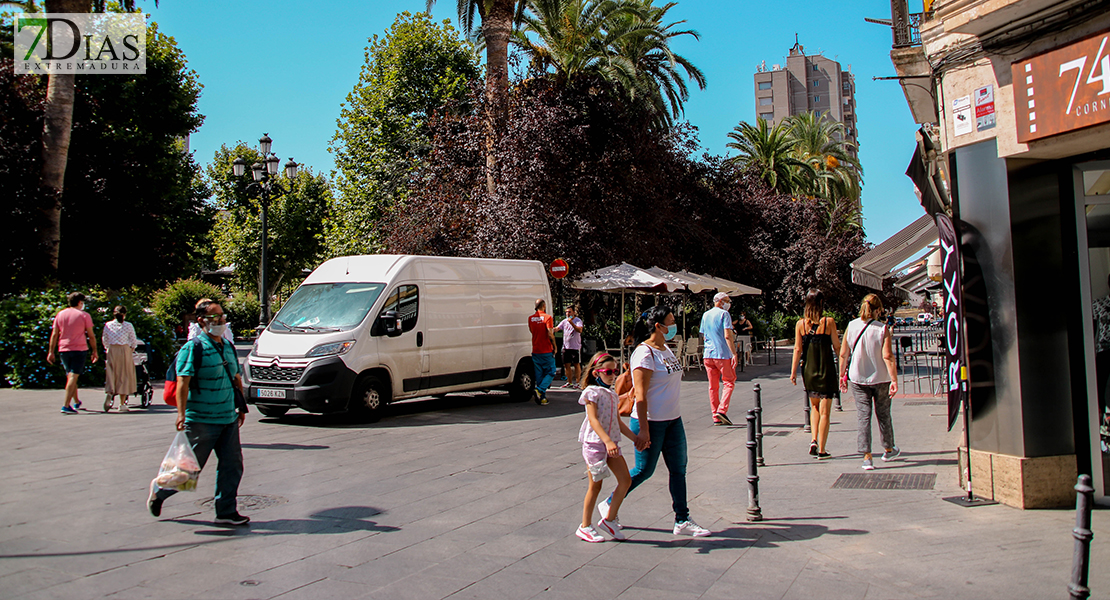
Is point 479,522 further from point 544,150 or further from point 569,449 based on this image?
point 544,150

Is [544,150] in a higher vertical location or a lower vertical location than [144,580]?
higher

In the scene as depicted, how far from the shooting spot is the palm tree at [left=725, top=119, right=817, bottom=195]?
140 ft

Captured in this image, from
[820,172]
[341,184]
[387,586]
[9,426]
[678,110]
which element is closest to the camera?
[387,586]

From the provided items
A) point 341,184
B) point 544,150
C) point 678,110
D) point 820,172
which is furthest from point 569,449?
point 820,172

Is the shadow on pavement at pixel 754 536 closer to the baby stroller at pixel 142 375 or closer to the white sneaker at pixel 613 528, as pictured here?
the white sneaker at pixel 613 528

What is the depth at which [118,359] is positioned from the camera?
12.9 metres

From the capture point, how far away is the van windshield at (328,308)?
11.6m

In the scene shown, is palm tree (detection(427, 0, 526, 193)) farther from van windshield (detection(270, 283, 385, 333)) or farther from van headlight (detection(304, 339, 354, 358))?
van headlight (detection(304, 339, 354, 358))

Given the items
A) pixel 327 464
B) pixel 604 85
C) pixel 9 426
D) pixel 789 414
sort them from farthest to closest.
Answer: pixel 604 85, pixel 789 414, pixel 9 426, pixel 327 464

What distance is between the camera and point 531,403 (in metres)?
14.4

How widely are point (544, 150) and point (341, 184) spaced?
1674 centimetres

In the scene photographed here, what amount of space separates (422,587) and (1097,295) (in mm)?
5567

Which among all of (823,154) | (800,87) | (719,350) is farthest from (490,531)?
(800,87)

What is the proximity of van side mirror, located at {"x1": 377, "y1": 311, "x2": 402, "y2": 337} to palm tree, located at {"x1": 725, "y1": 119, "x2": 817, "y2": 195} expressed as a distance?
33.6 m
